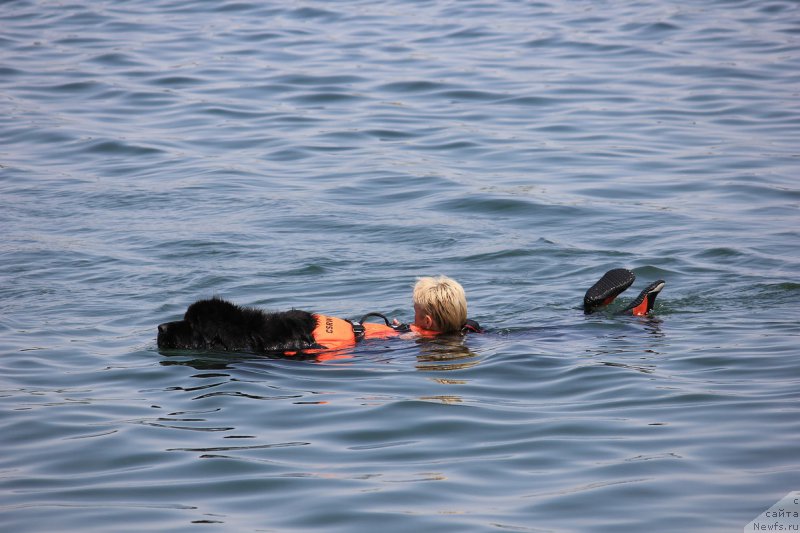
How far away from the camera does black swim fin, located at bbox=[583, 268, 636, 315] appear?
785 cm

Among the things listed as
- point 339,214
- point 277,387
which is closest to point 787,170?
point 339,214

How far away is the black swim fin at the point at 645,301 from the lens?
7918 mm

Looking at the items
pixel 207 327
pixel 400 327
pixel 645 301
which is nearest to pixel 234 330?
pixel 207 327

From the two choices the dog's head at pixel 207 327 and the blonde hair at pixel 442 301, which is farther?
the blonde hair at pixel 442 301

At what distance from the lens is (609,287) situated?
785cm

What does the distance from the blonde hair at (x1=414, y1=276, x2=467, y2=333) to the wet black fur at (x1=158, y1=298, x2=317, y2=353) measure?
0.83 m

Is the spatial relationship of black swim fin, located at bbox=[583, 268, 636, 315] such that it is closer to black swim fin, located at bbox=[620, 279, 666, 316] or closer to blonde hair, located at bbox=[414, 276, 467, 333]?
black swim fin, located at bbox=[620, 279, 666, 316]

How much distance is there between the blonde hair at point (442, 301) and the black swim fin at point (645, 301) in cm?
145

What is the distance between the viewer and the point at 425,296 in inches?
291

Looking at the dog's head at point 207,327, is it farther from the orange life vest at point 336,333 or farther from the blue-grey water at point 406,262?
the orange life vest at point 336,333

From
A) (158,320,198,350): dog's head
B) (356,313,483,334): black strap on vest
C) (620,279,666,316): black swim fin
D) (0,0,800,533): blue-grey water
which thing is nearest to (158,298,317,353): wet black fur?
(158,320,198,350): dog's head

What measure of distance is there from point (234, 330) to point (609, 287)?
9.37ft

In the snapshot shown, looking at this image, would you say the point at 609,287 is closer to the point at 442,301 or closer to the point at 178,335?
the point at 442,301

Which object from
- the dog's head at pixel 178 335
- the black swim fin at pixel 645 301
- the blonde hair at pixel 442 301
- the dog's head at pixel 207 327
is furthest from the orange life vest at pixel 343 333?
the black swim fin at pixel 645 301
